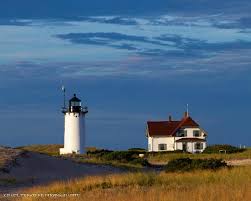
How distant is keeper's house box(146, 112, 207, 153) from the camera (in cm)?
7288

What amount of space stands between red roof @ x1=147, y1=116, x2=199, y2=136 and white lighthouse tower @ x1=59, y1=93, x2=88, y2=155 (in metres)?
14.0

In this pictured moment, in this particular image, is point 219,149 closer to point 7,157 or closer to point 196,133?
point 196,133

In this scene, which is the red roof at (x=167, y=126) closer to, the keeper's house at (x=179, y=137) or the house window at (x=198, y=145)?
the keeper's house at (x=179, y=137)

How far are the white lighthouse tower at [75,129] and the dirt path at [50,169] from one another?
55.2 feet

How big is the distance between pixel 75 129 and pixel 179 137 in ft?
54.6

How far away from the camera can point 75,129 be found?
6016 cm

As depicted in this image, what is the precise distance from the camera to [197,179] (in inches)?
902

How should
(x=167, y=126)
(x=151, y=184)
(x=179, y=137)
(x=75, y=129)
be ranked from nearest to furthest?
1. (x=151, y=184)
2. (x=75, y=129)
3. (x=179, y=137)
4. (x=167, y=126)

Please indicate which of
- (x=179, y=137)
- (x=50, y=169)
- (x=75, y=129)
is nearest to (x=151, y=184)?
(x=50, y=169)

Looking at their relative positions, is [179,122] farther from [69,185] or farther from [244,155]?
[69,185]

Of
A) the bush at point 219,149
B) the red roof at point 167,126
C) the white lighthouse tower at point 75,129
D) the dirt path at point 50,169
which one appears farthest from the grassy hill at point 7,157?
the red roof at point 167,126

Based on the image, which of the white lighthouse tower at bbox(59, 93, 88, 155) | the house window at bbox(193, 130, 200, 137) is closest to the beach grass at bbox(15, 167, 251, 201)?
the white lighthouse tower at bbox(59, 93, 88, 155)

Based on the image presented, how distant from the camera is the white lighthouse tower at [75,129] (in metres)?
60.0

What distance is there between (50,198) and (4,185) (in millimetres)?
12274
